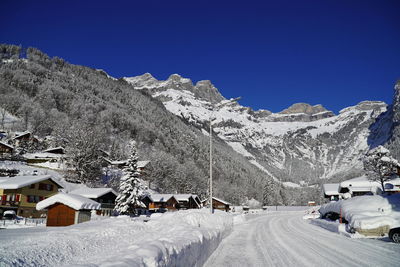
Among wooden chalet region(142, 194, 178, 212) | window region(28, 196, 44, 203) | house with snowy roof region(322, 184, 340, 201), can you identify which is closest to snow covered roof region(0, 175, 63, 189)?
A: window region(28, 196, 44, 203)

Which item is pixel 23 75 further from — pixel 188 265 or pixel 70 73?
pixel 188 265

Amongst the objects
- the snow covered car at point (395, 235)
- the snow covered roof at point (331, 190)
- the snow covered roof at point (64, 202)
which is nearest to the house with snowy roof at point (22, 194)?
the snow covered roof at point (64, 202)

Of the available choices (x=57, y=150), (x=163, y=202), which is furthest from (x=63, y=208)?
(x=57, y=150)

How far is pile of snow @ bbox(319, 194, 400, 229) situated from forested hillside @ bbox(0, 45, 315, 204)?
66754 mm

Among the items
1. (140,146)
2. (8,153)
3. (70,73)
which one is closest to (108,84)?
(70,73)

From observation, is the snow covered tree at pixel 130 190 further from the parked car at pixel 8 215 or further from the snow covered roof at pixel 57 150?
the snow covered roof at pixel 57 150

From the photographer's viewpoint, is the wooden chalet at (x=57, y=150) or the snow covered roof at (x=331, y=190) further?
the wooden chalet at (x=57, y=150)

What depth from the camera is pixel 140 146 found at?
459 feet

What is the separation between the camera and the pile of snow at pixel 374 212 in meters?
17.8

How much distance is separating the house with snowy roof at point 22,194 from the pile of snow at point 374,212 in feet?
160

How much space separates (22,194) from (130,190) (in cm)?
1773

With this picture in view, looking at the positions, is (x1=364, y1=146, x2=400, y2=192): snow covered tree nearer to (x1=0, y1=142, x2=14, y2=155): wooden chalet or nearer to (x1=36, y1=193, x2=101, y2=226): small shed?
(x1=36, y1=193, x2=101, y2=226): small shed

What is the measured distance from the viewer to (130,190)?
181 ft

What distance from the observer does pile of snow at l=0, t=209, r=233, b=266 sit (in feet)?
21.5
